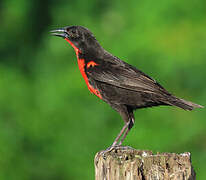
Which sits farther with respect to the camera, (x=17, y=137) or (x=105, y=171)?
(x=17, y=137)

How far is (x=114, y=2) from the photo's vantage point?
13766mm

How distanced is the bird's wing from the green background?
3.42 meters

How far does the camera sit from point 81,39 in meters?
6.66

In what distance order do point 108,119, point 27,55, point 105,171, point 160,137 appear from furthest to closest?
1. point 27,55
2. point 108,119
3. point 160,137
4. point 105,171

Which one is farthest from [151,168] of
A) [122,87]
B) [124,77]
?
[124,77]

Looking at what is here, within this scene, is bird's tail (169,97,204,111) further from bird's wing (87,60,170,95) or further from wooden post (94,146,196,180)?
wooden post (94,146,196,180)

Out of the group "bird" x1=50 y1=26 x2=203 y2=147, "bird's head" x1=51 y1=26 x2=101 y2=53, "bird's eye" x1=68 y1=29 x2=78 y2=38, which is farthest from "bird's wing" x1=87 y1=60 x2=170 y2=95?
"bird's eye" x1=68 y1=29 x2=78 y2=38

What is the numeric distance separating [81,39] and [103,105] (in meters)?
4.00

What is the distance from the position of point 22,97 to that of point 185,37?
13.6 feet

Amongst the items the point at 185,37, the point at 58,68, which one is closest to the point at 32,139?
the point at 58,68

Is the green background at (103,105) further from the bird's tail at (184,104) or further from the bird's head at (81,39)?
the bird's tail at (184,104)

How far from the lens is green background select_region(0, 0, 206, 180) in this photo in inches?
401

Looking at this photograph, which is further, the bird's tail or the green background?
the green background

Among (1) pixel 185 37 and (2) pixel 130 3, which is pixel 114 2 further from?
(1) pixel 185 37
